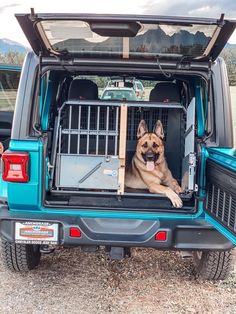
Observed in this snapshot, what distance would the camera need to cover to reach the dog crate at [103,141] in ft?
12.7

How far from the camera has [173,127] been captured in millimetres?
4656

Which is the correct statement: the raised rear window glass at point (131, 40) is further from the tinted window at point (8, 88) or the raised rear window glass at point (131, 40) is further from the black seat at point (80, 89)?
the tinted window at point (8, 88)

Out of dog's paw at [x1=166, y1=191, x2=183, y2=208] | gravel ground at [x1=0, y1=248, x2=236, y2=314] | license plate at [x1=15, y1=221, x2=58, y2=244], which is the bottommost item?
gravel ground at [x1=0, y1=248, x2=236, y2=314]

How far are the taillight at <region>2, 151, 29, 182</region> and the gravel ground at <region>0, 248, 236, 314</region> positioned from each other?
105 centimetres

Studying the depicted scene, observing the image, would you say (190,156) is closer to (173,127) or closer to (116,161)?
(116,161)

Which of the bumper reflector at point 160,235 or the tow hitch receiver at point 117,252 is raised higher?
the bumper reflector at point 160,235

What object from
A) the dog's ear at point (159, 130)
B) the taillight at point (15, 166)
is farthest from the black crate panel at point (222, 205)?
the taillight at point (15, 166)

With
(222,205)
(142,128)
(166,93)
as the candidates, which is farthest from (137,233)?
(166,93)

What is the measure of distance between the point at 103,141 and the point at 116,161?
86 cm

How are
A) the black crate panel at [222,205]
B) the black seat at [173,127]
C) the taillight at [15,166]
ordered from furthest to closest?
1. the black seat at [173,127]
2. the taillight at [15,166]
3. the black crate panel at [222,205]

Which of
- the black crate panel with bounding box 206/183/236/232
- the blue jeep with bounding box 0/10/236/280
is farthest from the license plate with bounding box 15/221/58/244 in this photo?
the black crate panel with bounding box 206/183/236/232

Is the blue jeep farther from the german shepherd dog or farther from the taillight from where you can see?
the german shepherd dog

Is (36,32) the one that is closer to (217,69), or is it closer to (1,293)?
(217,69)

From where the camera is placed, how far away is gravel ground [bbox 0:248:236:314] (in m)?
3.61
